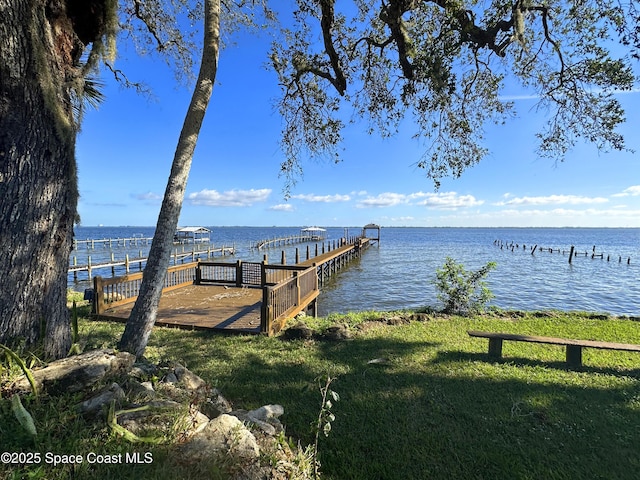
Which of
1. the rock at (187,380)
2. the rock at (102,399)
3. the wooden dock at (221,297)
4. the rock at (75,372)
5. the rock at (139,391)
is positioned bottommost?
the wooden dock at (221,297)

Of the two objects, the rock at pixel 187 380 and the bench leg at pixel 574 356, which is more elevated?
the rock at pixel 187 380

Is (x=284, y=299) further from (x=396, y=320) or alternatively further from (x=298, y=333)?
(x=396, y=320)

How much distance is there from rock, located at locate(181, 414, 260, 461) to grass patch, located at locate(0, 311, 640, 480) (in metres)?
0.12

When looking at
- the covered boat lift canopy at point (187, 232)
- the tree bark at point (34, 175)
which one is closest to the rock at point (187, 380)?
the tree bark at point (34, 175)

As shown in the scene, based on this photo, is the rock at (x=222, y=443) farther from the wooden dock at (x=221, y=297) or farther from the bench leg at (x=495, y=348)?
the bench leg at (x=495, y=348)

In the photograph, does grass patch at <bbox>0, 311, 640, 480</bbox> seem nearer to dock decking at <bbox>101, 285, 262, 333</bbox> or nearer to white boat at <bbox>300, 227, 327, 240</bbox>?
dock decking at <bbox>101, 285, 262, 333</bbox>

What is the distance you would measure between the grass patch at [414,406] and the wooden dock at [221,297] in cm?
55

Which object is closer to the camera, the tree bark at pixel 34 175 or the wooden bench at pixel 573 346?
the tree bark at pixel 34 175

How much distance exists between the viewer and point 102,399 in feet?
7.14

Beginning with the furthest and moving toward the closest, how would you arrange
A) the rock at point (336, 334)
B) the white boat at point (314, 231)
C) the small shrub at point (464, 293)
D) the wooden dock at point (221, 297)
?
1. the white boat at point (314, 231)
2. the small shrub at point (464, 293)
3. the wooden dock at point (221, 297)
4. the rock at point (336, 334)

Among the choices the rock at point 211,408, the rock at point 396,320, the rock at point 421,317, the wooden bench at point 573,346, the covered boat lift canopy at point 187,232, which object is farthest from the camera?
the covered boat lift canopy at point 187,232

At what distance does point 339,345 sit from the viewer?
19.7ft

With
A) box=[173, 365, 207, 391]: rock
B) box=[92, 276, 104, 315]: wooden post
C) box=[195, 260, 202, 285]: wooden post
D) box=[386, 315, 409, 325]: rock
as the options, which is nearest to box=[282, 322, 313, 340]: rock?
box=[386, 315, 409, 325]: rock

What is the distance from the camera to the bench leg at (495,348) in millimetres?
5430
